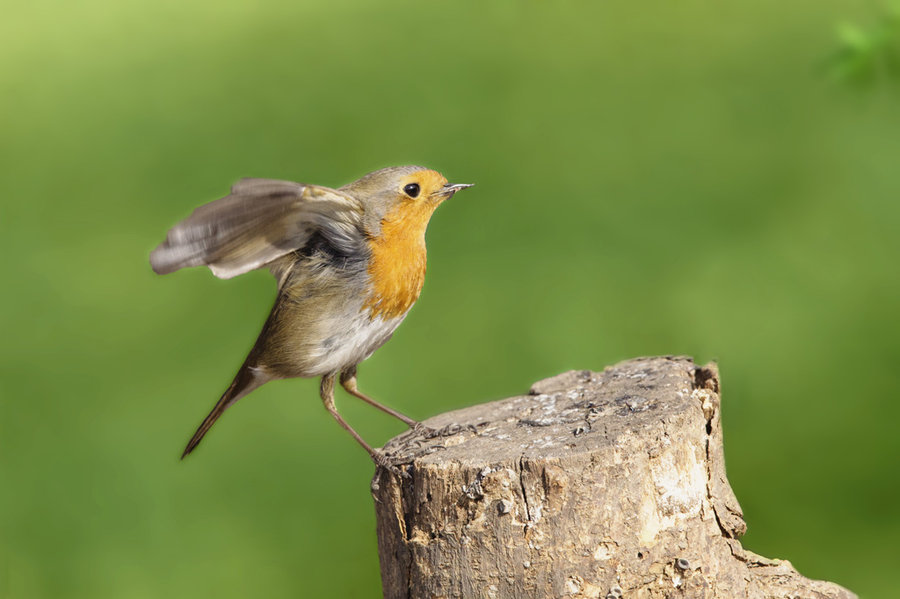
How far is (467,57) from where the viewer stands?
810cm

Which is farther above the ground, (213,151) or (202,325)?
(213,151)

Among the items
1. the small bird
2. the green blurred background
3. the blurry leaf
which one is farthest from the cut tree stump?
the green blurred background

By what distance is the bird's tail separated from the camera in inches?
148

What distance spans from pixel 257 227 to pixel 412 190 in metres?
0.58

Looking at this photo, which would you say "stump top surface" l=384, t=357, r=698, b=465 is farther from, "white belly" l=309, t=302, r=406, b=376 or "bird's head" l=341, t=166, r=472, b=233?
"bird's head" l=341, t=166, r=472, b=233

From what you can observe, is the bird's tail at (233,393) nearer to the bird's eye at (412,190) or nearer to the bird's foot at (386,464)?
the bird's foot at (386,464)

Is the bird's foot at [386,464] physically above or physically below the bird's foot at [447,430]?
below

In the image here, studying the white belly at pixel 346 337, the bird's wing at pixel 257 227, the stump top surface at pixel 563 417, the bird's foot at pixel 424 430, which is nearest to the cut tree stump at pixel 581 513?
the stump top surface at pixel 563 417

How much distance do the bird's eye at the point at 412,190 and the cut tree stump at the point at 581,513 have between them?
86 centimetres

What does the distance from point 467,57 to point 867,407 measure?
4.10 metres

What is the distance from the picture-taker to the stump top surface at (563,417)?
2.85m

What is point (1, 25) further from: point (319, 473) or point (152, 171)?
point (319, 473)

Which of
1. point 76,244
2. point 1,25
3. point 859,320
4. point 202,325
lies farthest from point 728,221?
point 1,25

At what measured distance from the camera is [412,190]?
3.44m
